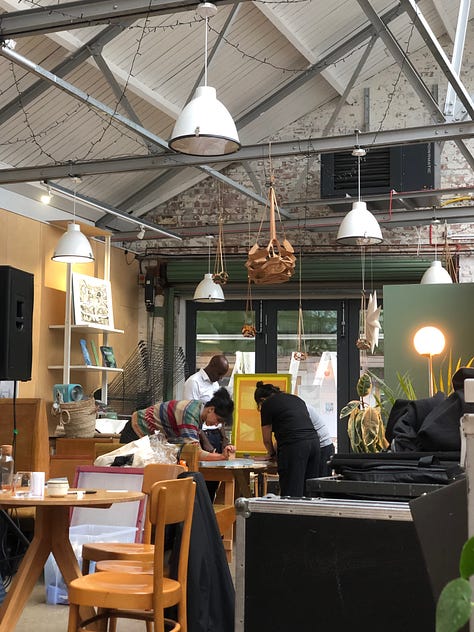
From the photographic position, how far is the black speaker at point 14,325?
19.0 ft

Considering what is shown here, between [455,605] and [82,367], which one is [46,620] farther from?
[455,605]

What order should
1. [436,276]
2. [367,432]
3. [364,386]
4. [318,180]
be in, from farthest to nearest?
[318,180]
[436,276]
[364,386]
[367,432]

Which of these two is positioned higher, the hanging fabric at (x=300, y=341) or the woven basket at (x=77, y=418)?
the hanging fabric at (x=300, y=341)

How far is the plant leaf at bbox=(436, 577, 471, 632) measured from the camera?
0.74m

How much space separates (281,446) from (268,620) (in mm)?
4646

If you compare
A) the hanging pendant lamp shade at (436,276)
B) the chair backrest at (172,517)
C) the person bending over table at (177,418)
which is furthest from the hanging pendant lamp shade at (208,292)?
the chair backrest at (172,517)

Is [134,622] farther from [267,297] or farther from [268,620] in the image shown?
[267,297]

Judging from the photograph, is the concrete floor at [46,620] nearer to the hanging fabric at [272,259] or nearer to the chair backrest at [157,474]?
the chair backrest at [157,474]

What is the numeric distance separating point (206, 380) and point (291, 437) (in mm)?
1505

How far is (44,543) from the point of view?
462 cm

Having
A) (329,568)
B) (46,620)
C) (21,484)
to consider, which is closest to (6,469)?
(21,484)

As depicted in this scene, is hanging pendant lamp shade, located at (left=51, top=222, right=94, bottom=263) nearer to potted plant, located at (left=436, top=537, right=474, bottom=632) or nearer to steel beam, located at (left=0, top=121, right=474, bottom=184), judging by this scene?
steel beam, located at (left=0, top=121, right=474, bottom=184)

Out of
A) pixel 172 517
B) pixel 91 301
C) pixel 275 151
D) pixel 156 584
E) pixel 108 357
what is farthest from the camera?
pixel 108 357

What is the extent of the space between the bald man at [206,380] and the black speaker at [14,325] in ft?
7.92
